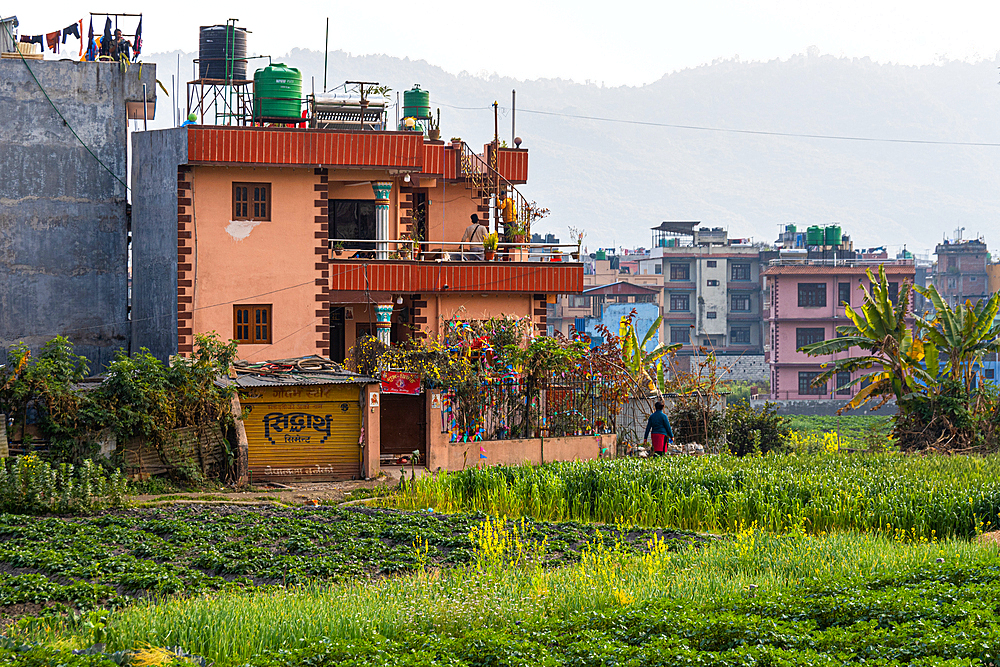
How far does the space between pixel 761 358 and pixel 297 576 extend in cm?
8626

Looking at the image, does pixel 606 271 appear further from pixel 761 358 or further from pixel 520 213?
pixel 520 213

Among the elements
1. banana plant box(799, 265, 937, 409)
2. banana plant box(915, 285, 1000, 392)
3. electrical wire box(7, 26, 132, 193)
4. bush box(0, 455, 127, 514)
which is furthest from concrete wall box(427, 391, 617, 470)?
electrical wire box(7, 26, 132, 193)

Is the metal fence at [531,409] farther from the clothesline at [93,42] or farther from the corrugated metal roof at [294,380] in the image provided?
the clothesline at [93,42]

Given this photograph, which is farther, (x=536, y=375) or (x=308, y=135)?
(x=308, y=135)

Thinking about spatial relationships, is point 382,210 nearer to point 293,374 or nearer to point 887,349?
point 293,374

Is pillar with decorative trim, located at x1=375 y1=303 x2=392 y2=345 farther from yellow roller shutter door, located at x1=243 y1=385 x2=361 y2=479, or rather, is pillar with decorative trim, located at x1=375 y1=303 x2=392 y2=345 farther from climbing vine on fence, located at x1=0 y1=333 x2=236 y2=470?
climbing vine on fence, located at x1=0 y1=333 x2=236 y2=470

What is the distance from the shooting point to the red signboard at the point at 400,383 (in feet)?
86.2

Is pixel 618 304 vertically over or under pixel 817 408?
over

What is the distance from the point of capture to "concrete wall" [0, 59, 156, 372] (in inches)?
1188

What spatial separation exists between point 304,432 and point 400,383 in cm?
274

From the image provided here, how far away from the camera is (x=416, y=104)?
4528cm

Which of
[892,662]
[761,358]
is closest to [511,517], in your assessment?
[892,662]

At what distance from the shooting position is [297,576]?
13328mm

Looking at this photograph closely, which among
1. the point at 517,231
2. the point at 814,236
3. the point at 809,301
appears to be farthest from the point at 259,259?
the point at 814,236
